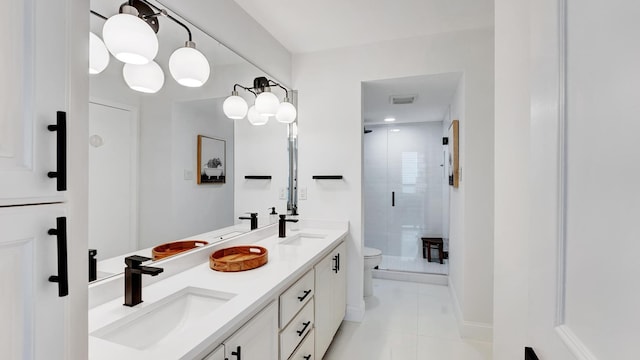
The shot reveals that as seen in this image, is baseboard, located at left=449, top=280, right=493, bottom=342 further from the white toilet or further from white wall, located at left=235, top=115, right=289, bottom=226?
white wall, located at left=235, top=115, right=289, bottom=226

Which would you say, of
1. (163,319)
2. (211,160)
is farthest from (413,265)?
(163,319)

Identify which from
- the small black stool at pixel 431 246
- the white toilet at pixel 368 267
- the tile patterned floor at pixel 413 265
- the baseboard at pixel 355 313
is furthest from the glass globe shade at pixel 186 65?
the small black stool at pixel 431 246

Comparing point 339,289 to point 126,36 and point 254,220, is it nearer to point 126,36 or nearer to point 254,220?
point 254,220

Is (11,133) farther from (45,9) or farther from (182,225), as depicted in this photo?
(182,225)

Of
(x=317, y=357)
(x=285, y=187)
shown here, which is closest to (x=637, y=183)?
(x=317, y=357)

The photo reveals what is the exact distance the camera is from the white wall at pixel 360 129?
239cm

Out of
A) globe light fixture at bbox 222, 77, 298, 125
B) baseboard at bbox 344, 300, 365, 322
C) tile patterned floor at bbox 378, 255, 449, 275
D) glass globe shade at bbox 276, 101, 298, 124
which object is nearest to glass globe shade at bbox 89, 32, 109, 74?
globe light fixture at bbox 222, 77, 298, 125

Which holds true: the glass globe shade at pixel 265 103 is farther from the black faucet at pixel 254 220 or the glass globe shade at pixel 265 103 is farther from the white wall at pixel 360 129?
the black faucet at pixel 254 220

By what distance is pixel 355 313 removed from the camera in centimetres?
267

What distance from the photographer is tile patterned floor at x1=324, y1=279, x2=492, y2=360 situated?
2.18m

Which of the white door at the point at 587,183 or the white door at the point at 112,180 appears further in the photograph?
the white door at the point at 112,180

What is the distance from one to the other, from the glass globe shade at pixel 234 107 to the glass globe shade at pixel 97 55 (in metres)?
0.80

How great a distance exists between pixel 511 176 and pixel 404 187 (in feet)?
12.1

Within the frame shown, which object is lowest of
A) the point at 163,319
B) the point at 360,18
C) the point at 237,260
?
the point at 163,319
